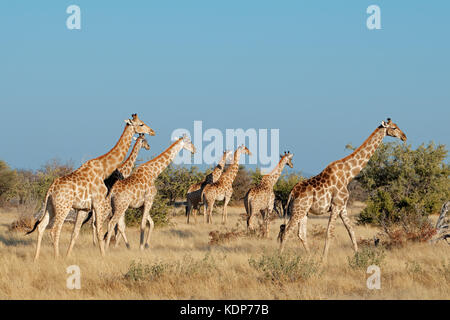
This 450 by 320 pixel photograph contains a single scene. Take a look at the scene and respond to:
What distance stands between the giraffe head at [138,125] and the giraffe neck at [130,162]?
3.00 ft

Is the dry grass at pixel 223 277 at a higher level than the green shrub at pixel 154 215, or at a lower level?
higher

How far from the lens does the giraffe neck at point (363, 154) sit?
12.0 metres

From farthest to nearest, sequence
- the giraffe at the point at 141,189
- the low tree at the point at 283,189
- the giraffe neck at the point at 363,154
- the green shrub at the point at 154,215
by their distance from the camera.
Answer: the low tree at the point at 283,189, the green shrub at the point at 154,215, the giraffe at the point at 141,189, the giraffe neck at the point at 363,154

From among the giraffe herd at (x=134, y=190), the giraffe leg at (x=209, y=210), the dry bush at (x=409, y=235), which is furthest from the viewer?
the giraffe leg at (x=209, y=210)

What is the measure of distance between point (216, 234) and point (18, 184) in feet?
58.0

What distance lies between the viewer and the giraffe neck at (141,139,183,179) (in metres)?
13.0

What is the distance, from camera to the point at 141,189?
12.5 meters

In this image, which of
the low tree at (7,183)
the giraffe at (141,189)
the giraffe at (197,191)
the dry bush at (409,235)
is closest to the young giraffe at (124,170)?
the giraffe at (141,189)

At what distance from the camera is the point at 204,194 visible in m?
21.0

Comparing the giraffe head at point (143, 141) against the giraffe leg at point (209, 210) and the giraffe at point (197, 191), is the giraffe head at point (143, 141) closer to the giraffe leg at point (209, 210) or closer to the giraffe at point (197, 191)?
the giraffe leg at point (209, 210)

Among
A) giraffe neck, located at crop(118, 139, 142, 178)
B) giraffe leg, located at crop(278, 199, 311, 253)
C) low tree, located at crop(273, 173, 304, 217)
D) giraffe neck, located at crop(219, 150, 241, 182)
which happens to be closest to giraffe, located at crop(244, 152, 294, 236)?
giraffe neck, located at crop(219, 150, 241, 182)

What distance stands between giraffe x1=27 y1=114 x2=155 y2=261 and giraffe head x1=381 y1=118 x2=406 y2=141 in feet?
18.9

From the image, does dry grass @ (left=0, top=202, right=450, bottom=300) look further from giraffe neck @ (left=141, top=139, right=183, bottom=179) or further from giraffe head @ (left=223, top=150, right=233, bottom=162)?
giraffe head @ (left=223, top=150, right=233, bottom=162)

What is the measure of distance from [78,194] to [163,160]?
281cm
